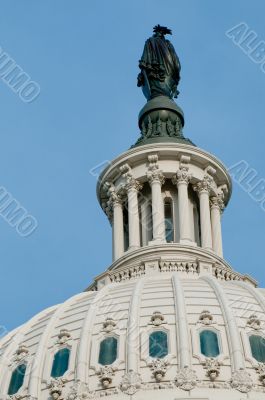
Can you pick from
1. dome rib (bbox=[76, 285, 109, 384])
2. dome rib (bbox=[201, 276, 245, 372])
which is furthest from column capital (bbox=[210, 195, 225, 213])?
dome rib (bbox=[76, 285, 109, 384])

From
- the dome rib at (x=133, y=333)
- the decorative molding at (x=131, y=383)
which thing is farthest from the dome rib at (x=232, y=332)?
the decorative molding at (x=131, y=383)

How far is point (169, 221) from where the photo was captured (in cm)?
8075

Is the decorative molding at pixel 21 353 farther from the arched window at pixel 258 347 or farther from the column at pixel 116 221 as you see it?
Answer: the column at pixel 116 221

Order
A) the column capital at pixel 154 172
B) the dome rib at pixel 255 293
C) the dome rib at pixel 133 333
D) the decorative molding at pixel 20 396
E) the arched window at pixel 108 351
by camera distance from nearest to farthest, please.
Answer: the dome rib at pixel 133 333, the decorative molding at pixel 20 396, the arched window at pixel 108 351, the dome rib at pixel 255 293, the column capital at pixel 154 172

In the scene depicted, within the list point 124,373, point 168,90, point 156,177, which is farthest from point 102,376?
point 168,90

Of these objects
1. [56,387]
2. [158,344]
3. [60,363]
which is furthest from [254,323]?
[56,387]

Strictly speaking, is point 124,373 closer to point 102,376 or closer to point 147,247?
point 102,376

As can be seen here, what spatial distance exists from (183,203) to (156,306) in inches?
477

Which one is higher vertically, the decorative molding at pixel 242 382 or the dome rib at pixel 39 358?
the dome rib at pixel 39 358

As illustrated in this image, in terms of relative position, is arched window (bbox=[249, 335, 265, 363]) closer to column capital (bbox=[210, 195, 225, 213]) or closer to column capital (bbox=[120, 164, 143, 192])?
column capital (bbox=[120, 164, 143, 192])

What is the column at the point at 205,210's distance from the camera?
79625 mm

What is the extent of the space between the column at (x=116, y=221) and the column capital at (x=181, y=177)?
10.5 feet

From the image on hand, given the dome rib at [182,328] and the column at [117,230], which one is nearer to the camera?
the dome rib at [182,328]

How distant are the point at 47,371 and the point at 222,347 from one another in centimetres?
729
